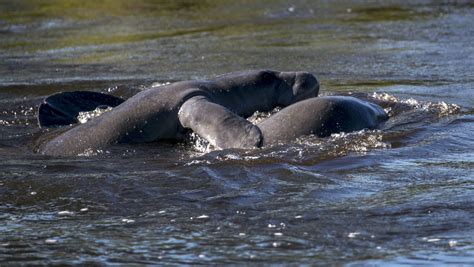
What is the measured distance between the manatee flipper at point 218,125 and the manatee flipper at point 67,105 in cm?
106

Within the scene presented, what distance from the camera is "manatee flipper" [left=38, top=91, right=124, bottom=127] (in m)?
8.18

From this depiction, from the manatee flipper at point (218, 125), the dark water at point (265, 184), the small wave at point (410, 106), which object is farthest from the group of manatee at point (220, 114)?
the small wave at point (410, 106)

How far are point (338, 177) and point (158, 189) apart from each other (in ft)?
3.25

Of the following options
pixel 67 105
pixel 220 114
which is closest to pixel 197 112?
pixel 220 114

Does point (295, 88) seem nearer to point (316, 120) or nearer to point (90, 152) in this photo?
point (316, 120)

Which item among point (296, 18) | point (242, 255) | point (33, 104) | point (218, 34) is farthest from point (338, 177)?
point (296, 18)

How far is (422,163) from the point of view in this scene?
21.2ft

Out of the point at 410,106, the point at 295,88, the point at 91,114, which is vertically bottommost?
the point at 410,106

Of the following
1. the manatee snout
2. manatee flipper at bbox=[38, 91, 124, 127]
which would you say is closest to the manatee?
the manatee snout

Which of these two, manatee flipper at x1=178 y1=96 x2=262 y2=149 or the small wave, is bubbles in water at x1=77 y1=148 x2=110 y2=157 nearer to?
manatee flipper at x1=178 y1=96 x2=262 y2=149

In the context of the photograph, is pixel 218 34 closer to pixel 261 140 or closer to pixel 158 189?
pixel 261 140

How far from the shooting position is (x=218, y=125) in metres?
7.09

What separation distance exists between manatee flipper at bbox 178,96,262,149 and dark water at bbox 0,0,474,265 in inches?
5.6

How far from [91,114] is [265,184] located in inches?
102
